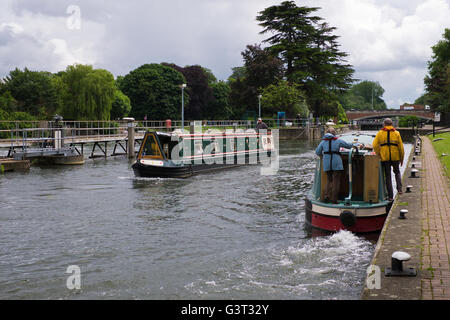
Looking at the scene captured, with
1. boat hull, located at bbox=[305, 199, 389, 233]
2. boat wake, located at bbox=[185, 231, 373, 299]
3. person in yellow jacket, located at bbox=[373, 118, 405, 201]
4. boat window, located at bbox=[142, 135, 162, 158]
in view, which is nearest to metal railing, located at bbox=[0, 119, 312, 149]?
boat window, located at bbox=[142, 135, 162, 158]

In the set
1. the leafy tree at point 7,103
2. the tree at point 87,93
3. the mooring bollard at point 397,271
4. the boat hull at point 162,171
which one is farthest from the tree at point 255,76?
the mooring bollard at point 397,271

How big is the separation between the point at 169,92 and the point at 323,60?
2467 cm

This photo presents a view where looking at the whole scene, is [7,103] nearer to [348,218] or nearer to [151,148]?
[151,148]

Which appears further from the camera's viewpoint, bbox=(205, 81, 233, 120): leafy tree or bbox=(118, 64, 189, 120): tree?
bbox=(205, 81, 233, 120): leafy tree

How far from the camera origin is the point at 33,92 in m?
63.7

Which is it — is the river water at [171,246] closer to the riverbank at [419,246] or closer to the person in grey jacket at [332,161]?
the riverbank at [419,246]

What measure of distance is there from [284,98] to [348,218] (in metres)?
49.0

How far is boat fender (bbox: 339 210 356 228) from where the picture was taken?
10008 millimetres

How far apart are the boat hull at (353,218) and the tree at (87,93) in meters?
49.3

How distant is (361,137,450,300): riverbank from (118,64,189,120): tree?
205 feet

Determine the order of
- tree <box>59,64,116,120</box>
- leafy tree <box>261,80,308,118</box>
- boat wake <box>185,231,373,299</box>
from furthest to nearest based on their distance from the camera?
leafy tree <box>261,80,308,118</box> < tree <box>59,64,116,120</box> < boat wake <box>185,231,373,299</box>

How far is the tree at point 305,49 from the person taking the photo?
2388 inches

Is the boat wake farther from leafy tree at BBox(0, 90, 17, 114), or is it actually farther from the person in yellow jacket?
leafy tree at BBox(0, 90, 17, 114)
